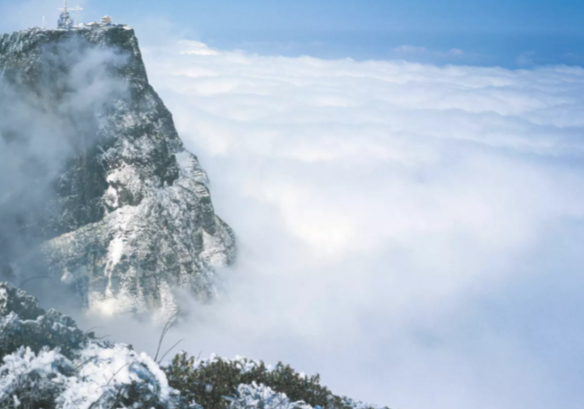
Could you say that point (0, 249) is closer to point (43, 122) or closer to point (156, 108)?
point (43, 122)

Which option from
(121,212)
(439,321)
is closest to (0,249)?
(121,212)

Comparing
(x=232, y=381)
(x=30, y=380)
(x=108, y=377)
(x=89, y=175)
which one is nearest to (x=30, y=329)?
(x=30, y=380)

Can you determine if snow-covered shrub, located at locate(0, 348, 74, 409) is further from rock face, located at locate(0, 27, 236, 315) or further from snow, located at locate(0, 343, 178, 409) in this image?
rock face, located at locate(0, 27, 236, 315)

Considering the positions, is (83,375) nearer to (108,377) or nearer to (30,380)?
(108,377)

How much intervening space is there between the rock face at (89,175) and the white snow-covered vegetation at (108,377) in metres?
64.0

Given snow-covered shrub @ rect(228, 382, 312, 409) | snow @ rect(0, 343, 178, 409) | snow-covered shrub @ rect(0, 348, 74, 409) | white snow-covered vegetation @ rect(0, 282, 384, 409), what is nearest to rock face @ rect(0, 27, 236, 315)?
white snow-covered vegetation @ rect(0, 282, 384, 409)

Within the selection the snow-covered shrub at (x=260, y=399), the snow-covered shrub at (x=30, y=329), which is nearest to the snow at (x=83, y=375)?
the snow-covered shrub at (x=30, y=329)

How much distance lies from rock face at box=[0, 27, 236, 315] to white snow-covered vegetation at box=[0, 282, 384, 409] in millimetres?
64005

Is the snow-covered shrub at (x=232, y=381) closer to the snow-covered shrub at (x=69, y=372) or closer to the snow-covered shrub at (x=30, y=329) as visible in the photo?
the snow-covered shrub at (x=69, y=372)

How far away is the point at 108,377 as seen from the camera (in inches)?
488

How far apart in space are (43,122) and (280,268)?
293 ft

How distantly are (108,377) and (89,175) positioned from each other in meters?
75.3

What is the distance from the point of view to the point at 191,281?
9138cm

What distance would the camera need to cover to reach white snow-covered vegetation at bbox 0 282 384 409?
11.7 m
